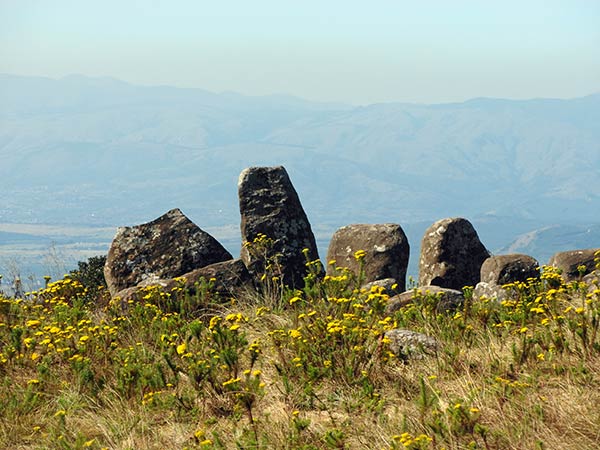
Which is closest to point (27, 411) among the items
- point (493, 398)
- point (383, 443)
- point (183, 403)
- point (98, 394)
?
point (98, 394)

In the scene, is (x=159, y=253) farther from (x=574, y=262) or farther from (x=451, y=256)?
(x=574, y=262)

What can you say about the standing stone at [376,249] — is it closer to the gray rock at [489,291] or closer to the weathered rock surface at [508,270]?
the weathered rock surface at [508,270]

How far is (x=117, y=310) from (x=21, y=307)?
1450 mm

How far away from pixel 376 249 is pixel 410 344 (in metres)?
7.51

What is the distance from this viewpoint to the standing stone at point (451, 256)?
16078mm

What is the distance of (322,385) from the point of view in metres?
7.34

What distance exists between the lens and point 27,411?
23.4 ft

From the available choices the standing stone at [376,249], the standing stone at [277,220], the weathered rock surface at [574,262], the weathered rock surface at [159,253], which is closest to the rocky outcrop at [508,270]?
the weathered rock surface at [574,262]

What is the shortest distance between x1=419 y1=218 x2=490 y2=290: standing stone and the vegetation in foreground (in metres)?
6.77

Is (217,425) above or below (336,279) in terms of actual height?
below

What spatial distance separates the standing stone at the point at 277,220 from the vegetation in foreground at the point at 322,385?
506cm

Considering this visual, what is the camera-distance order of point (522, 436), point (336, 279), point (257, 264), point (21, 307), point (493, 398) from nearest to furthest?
1. point (522, 436)
2. point (493, 398)
3. point (336, 279)
4. point (21, 307)
5. point (257, 264)

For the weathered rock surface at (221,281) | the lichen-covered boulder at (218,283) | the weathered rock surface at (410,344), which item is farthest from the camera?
the weathered rock surface at (221,281)

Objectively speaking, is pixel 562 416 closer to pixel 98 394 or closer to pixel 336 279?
pixel 336 279
